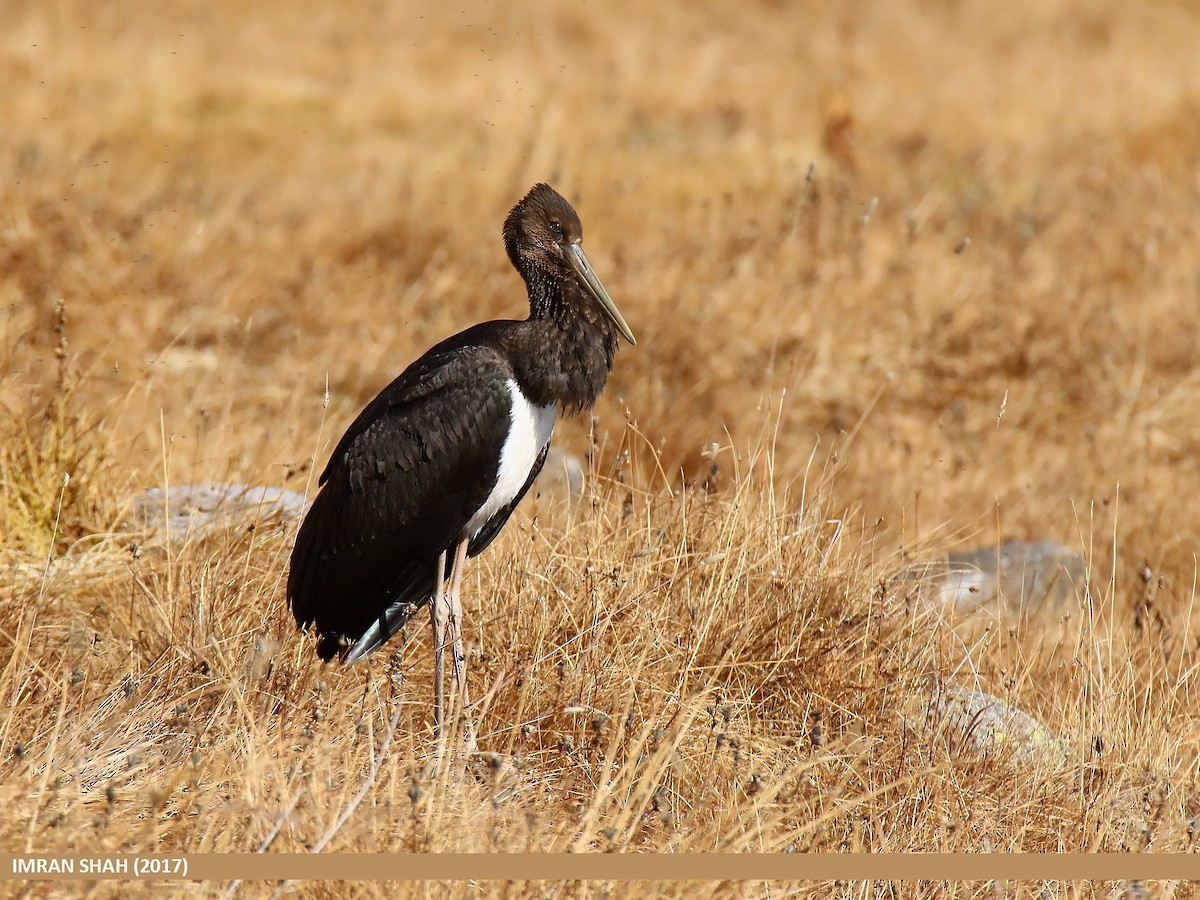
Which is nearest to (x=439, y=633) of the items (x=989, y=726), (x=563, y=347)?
(x=563, y=347)

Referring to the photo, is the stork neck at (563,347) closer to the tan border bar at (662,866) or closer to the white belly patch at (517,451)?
the white belly patch at (517,451)

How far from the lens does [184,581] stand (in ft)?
13.5

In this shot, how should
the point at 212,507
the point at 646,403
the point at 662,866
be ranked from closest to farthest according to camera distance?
the point at 662,866 < the point at 212,507 < the point at 646,403

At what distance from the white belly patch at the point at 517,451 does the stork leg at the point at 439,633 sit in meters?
0.16

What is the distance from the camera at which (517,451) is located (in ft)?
13.3

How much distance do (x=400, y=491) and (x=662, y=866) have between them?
148 centimetres

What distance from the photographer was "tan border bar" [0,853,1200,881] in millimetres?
2799

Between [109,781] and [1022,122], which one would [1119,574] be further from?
[1022,122]

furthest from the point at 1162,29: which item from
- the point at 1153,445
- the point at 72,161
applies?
the point at 72,161

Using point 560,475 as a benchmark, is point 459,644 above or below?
above

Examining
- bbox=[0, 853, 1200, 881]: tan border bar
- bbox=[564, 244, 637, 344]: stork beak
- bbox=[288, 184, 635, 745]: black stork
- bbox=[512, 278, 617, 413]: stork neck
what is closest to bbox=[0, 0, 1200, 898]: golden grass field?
bbox=[0, 853, 1200, 881]: tan border bar

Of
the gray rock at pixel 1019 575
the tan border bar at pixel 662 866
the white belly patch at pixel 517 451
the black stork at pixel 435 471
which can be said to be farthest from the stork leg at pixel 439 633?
the gray rock at pixel 1019 575

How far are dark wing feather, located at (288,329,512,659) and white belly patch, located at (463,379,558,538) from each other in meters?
0.03

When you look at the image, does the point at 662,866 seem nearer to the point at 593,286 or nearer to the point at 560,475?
the point at 593,286
